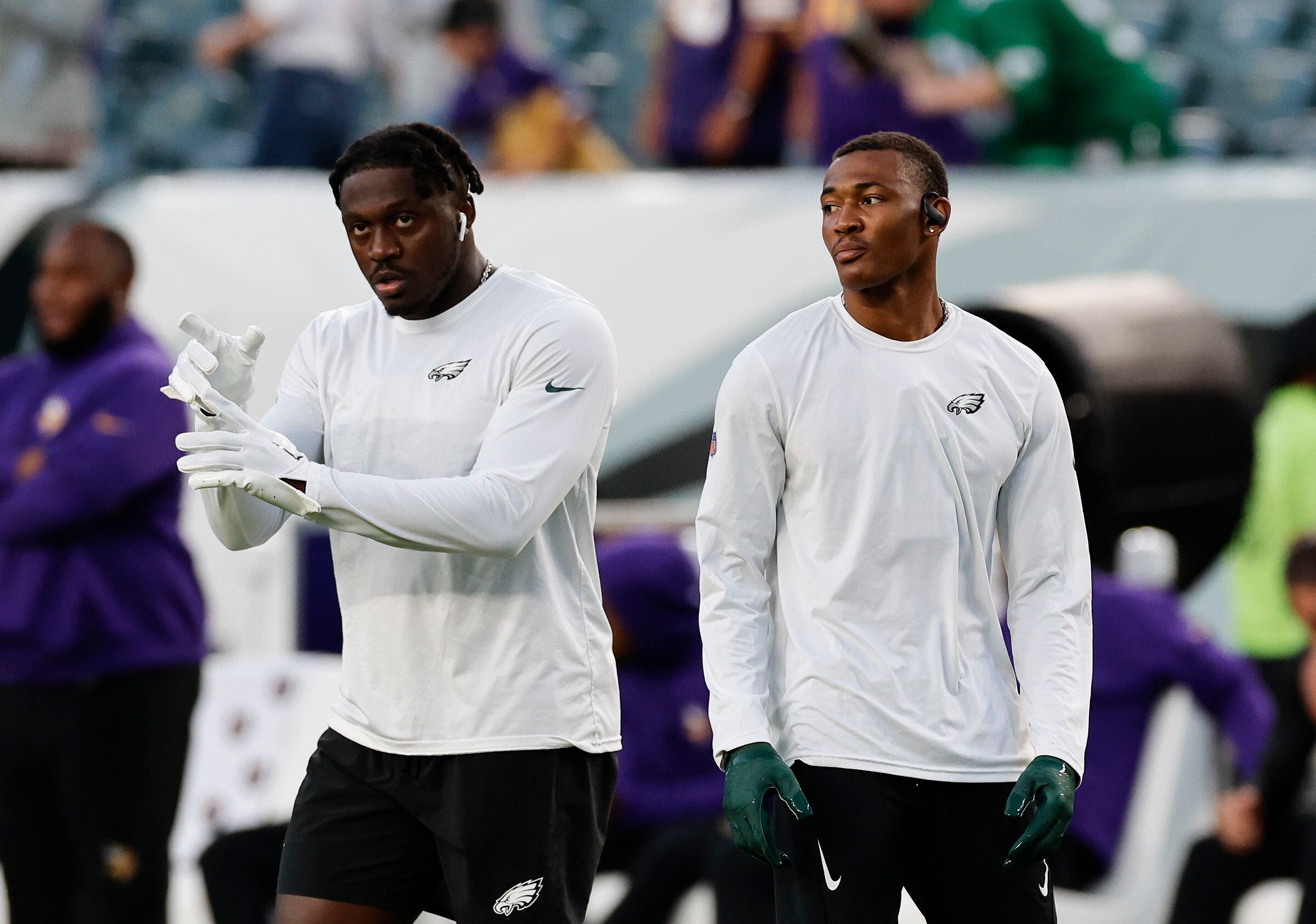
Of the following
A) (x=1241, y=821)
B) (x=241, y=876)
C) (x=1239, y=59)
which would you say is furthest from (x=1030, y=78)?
(x=241, y=876)

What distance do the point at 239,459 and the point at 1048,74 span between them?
4.75m

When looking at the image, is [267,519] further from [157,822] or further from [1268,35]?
[1268,35]

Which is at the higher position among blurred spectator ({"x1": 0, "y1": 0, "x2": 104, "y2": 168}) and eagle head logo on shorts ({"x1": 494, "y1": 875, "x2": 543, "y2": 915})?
blurred spectator ({"x1": 0, "y1": 0, "x2": 104, "y2": 168})

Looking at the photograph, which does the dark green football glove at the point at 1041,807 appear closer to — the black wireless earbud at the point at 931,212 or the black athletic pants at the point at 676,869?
the black wireless earbud at the point at 931,212

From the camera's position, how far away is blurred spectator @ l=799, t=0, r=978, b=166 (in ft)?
22.7

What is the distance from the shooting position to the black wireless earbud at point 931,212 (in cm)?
295

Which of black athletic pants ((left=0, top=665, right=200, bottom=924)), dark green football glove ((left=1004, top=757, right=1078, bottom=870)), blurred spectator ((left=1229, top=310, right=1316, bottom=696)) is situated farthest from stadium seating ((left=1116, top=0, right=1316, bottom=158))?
dark green football glove ((left=1004, top=757, right=1078, bottom=870))

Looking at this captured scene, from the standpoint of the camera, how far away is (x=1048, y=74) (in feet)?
22.9

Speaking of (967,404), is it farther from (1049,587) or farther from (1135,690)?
(1135,690)

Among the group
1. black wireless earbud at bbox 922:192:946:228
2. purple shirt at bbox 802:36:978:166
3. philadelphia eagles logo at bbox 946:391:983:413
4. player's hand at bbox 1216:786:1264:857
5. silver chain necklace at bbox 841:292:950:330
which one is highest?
purple shirt at bbox 802:36:978:166

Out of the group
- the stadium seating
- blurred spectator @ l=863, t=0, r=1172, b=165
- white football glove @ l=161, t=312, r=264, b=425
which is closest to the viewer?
white football glove @ l=161, t=312, r=264, b=425

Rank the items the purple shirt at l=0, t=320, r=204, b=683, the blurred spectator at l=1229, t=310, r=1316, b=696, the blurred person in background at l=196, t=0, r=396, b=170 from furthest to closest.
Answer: the blurred person in background at l=196, t=0, r=396, b=170
the blurred spectator at l=1229, t=310, r=1316, b=696
the purple shirt at l=0, t=320, r=204, b=683

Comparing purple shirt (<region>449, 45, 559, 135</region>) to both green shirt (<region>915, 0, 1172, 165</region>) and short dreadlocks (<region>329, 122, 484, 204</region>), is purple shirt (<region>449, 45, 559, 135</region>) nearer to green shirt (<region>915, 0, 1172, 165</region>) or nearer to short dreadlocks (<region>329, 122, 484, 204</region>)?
green shirt (<region>915, 0, 1172, 165</region>)

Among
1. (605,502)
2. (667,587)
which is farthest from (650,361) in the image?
(667,587)
